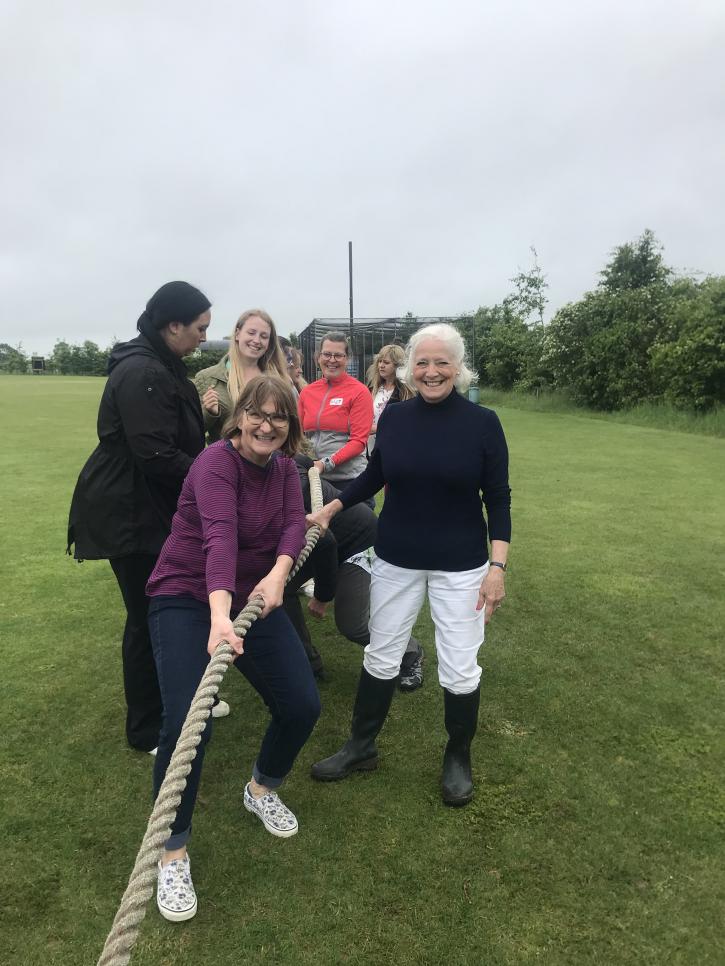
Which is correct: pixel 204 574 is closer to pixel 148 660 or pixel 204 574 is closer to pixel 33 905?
pixel 148 660

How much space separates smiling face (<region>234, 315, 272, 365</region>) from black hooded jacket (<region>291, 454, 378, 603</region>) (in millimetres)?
678

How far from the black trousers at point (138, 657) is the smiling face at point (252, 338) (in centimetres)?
129

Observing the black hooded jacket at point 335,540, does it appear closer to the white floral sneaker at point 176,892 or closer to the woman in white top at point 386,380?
the white floral sneaker at point 176,892

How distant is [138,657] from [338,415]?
7.00 feet

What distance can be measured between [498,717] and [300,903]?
155cm

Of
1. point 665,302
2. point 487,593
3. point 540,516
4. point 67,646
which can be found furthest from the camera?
point 665,302

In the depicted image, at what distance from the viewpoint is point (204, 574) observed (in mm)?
2389

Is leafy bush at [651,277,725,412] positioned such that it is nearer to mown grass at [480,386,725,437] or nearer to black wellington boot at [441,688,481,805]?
mown grass at [480,386,725,437]

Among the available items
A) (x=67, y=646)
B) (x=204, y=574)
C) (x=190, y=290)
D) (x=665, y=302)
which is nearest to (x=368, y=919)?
(x=204, y=574)

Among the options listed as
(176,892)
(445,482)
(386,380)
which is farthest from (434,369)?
(386,380)

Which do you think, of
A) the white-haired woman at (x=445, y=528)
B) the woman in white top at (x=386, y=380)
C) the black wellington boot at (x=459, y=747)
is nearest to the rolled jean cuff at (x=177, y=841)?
the white-haired woman at (x=445, y=528)

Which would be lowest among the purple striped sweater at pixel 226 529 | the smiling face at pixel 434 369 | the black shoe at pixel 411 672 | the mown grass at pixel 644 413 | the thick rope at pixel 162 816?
the black shoe at pixel 411 672

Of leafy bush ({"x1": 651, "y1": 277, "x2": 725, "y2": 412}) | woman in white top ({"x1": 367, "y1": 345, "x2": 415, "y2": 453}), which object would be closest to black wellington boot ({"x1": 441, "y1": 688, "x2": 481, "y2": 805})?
woman in white top ({"x1": 367, "y1": 345, "x2": 415, "y2": 453})

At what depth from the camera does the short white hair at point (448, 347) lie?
→ 8.68ft
